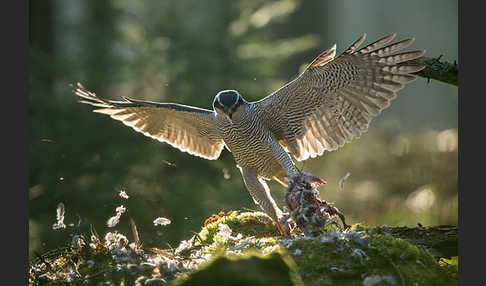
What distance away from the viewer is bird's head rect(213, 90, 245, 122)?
411 cm

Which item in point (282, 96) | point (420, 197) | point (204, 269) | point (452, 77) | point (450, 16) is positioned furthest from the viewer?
point (450, 16)

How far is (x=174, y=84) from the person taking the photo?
9.06 meters

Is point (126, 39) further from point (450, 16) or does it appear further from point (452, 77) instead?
point (450, 16)

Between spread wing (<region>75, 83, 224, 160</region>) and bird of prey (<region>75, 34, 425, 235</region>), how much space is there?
1cm

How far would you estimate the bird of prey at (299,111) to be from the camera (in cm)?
409

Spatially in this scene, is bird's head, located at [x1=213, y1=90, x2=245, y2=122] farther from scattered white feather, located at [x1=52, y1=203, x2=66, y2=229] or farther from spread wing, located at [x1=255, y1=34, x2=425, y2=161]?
scattered white feather, located at [x1=52, y1=203, x2=66, y2=229]

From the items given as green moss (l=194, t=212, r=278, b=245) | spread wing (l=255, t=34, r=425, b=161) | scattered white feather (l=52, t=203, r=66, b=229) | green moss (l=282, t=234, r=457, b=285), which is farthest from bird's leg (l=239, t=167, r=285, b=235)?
scattered white feather (l=52, t=203, r=66, b=229)

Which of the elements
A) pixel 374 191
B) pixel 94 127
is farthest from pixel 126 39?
pixel 374 191

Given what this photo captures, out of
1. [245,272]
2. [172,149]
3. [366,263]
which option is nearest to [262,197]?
[366,263]

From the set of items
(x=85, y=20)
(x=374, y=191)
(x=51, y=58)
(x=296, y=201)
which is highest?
(x=85, y=20)

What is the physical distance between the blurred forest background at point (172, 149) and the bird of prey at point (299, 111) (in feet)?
8.91

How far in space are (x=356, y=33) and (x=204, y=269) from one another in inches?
1446

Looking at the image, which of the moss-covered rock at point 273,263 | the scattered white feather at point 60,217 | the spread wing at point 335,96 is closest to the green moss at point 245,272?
the moss-covered rock at point 273,263

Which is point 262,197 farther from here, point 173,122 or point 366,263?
point 366,263
